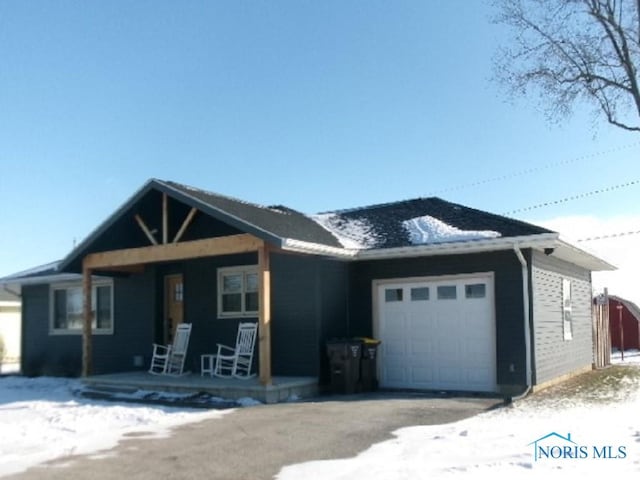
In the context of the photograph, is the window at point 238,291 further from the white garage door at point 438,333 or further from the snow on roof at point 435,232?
the snow on roof at point 435,232

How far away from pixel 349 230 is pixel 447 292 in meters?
3.02

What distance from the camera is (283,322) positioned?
43.1 ft

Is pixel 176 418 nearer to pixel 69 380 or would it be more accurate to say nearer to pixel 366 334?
pixel 366 334

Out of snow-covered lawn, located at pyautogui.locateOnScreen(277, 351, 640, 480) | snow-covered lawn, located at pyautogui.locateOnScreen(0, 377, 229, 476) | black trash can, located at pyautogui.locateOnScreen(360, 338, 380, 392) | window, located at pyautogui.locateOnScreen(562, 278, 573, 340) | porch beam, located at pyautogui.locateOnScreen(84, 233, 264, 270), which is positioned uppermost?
porch beam, located at pyautogui.locateOnScreen(84, 233, 264, 270)

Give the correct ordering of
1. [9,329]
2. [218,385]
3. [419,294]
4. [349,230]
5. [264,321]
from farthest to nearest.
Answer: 1. [9,329]
2. [349,230]
3. [419,294]
4. [218,385]
5. [264,321]

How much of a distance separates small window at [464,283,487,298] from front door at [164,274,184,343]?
20.8 ft

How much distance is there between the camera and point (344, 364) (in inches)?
478

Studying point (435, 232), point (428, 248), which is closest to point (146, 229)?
point (428, 248)

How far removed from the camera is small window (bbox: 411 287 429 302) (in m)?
12.8

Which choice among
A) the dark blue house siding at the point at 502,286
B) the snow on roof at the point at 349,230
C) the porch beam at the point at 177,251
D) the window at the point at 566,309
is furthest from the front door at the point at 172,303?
the window at the point at 566,309

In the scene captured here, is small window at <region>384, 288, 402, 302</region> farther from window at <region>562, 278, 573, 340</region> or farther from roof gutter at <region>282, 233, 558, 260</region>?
window at <region>562, 278, 573, 340</region>

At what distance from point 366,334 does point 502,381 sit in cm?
281

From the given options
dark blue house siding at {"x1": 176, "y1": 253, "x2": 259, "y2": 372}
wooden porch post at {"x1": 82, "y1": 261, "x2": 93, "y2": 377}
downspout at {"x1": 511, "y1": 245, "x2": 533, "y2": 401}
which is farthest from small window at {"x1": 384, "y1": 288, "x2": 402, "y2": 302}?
wooden porch post at {"x1": 82, "y1": 261, "x2": 93, "y2": 377}

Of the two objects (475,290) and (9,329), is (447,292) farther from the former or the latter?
(9,329)
